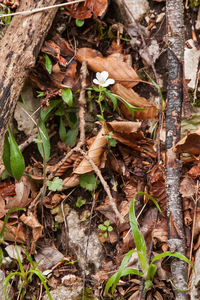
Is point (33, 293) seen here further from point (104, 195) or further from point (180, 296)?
point (180, 296)

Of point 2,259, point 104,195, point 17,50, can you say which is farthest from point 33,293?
point 17,50

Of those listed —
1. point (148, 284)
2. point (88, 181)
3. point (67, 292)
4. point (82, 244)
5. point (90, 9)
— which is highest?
point (90, 9)

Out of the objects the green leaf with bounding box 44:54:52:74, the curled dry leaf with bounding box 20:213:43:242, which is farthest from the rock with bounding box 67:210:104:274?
the green leaf with bounding box 44:54:52:74

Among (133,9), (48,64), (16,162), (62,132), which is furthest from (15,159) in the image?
(133,9)

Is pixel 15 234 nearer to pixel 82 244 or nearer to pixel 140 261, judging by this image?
pixel 82 244

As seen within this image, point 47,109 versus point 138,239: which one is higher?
point 47,109
